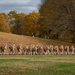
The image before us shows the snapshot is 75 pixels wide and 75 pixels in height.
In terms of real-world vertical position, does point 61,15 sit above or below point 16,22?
below

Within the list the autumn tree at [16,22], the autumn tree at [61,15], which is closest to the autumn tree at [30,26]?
the autumn tree at [16,22]

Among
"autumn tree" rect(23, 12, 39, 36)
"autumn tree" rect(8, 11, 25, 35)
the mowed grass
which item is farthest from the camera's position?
"autumn tree" rect(8, 11, 25, 35)

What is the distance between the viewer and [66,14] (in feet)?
178

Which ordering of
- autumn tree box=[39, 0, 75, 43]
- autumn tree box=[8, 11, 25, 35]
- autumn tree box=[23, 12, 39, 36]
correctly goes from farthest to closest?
1. autumn tree box=[8, 11, 25, 35]
2. autumn tree box=[23, 12, 39, 36]
3. autumn tree box=[39, 0, 75, 43]

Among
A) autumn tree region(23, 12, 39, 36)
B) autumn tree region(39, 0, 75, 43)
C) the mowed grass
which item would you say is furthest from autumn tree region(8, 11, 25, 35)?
the mowed grass

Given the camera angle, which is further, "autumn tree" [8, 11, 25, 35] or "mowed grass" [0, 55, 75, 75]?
"autumn tree" [8, 11, 25, 35]

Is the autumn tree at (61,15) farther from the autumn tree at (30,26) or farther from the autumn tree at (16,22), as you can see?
the autumn tree at (16,22)

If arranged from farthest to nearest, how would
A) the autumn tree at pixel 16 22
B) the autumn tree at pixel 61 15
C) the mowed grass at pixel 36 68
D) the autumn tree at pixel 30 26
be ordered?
the autumn tree at pixel 16 22 → the autumn tree at pixel 30 26 → the autumn tree at pixel 61 15 → the mowed grass at pixel 36 68

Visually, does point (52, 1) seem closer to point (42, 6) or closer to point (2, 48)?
point (42, 6)

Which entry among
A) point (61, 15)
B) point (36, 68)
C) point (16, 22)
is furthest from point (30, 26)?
point (36, 68)

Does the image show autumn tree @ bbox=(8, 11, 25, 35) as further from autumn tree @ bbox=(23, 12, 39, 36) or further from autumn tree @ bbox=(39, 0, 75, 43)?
autumn tree @ bbox=(39, 0, 75, 43)

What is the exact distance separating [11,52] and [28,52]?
83.4 inches

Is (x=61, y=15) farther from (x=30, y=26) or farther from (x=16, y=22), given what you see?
(x=16, y=22)

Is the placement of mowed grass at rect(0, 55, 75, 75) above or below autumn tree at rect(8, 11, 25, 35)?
below
